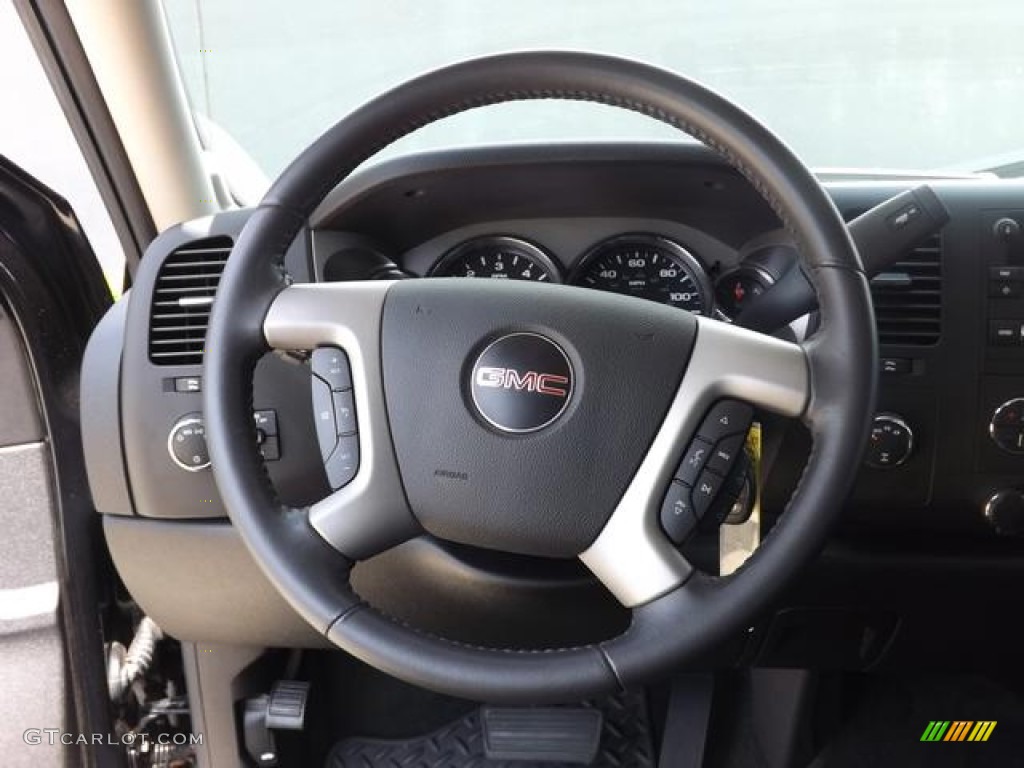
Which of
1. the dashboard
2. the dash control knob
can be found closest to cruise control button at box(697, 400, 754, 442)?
the dashboard

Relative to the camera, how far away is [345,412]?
3.47ft

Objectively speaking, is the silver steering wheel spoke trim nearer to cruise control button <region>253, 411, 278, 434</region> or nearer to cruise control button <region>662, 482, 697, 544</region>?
cruise control button <region>662, 482, 697, 544</region>

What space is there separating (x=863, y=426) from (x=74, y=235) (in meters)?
1.27

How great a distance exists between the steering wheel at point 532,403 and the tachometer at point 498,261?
39 centimetres

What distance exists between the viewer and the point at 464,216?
1429mm

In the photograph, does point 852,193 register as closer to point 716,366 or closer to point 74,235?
point 716,366

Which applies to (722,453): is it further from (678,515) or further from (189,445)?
(189,445)

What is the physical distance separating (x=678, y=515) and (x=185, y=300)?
2.35ft

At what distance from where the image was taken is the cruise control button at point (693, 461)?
3.20 ft

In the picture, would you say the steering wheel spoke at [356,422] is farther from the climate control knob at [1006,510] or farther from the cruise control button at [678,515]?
the climate control knob at [1006,510]

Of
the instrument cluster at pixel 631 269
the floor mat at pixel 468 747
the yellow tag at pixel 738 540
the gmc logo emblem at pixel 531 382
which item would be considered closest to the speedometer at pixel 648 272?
the instrument cluster at pixel 631 269

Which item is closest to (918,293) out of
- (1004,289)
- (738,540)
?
(1004,289)

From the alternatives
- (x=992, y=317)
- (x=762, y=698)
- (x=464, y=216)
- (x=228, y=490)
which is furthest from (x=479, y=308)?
(x=762, y=698)

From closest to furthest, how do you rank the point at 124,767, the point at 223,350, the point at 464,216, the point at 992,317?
the point at 223,350
the point at 992,317
the point at 464,216
the point at 124,767
